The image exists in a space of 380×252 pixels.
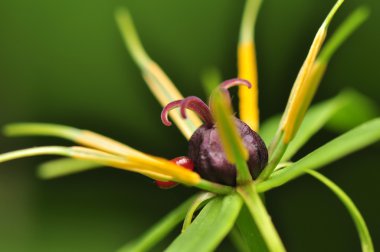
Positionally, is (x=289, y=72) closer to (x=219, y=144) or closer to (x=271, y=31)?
(x=271, y=31)

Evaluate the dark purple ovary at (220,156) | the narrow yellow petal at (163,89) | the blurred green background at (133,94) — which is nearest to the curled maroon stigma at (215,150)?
the dark purple ovary at (220,156)

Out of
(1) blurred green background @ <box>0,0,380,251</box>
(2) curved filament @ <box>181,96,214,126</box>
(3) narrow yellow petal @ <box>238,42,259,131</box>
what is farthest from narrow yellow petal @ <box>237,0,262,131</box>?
(1) blurred green background @ <box>0,0,380,251</box>

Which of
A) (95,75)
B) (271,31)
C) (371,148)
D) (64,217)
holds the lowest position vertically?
(371,148)

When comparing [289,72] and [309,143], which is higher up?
[289,72]

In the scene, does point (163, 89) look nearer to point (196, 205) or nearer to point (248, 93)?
point (248, 93)

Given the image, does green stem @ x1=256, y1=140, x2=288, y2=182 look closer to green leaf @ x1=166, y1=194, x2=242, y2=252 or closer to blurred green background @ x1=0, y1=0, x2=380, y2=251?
Result: green leaf @ x1=166, y1=194, x2=242, y2=252

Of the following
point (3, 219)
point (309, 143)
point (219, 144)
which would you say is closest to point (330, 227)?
point (309, 143)
